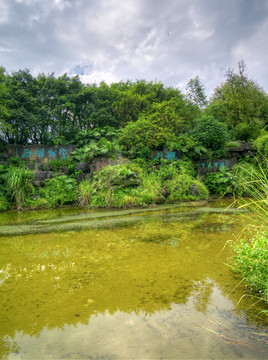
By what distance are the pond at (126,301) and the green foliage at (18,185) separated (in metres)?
4.31

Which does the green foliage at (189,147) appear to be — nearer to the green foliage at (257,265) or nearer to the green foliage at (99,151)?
the green foliage at (99,151)

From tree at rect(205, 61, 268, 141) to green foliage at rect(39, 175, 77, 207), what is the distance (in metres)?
9.09

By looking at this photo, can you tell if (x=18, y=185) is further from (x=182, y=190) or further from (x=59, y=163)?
(x=182, y=190)

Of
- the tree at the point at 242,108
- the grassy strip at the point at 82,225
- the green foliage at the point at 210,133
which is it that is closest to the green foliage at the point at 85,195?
the grassy strip at the point at 82,225

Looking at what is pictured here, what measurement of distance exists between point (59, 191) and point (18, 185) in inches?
50.6

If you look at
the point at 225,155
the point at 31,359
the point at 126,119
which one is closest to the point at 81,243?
the point at 31,359

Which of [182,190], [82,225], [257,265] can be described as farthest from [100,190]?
[257,265]

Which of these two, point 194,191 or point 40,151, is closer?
point 194,191

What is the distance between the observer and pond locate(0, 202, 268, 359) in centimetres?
147

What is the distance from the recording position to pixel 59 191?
832cm

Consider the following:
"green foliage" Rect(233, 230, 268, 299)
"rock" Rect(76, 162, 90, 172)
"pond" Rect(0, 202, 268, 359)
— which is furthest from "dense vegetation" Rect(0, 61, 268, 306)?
"green foliage" Rect(233, 230, 268, 299)

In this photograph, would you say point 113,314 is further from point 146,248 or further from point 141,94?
point 141,94

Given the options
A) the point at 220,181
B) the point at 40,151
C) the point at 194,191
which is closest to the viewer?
the point at 194,191

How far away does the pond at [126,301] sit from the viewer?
1467mm
